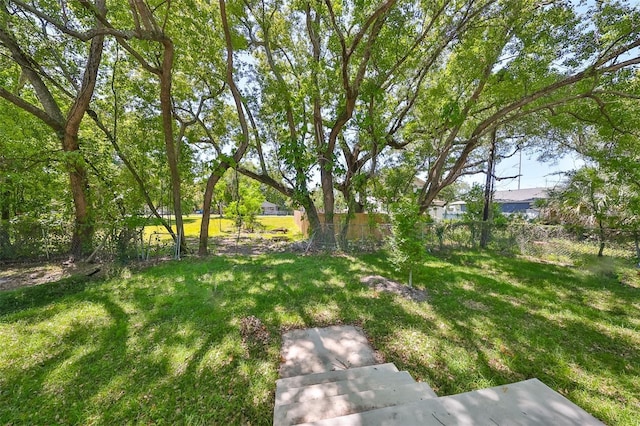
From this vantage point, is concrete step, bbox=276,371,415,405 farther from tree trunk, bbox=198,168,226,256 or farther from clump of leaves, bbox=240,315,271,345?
tree trunk, bbox=198,168,226,256

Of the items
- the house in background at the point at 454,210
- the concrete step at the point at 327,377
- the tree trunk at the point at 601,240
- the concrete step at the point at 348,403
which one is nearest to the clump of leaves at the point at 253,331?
the concrete step at the point at 327,377

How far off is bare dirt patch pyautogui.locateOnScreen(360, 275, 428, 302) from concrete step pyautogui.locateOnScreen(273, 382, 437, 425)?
2.69m

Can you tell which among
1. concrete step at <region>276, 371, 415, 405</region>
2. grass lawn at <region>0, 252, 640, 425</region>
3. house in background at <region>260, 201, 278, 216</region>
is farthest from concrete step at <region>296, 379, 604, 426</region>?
house in background at <region>260, 201, 278, 216</region>

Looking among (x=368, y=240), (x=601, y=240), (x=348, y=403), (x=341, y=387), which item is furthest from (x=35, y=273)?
(x=601, y=240)

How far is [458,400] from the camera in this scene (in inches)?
55.8

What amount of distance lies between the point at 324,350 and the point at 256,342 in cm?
89

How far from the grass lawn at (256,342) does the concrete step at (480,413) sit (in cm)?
95

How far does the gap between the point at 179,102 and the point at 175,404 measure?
9617 millimetres

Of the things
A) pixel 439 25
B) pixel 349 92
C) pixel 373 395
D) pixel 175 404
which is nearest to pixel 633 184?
pixel 439 25

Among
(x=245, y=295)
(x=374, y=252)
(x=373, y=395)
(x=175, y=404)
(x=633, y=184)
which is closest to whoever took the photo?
(x=373, y=395)

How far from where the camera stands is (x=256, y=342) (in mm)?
3016

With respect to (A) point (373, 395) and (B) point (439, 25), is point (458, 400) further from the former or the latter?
(B) point (439, 25)

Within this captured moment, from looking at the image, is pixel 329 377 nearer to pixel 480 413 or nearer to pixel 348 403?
pixel 348 403

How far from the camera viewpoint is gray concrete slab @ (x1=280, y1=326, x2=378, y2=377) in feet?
8.59
